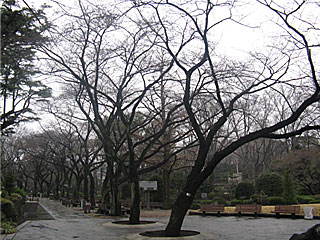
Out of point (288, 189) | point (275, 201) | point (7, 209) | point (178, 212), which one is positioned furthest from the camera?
point (275, 201)

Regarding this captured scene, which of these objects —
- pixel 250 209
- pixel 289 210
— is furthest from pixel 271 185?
pixel 289 210

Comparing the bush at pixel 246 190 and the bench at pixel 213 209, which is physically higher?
the bush at pixel 246 190

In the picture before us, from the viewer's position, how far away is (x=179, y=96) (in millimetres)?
21578

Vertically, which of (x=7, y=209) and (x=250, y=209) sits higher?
(x=7, y=209)

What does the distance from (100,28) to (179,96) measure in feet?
20.7

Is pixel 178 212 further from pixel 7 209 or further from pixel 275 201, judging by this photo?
pixel 275 201

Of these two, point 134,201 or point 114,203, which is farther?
point 114,203

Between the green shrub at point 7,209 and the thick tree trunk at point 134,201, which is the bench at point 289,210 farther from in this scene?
the green shrub at point 7,209

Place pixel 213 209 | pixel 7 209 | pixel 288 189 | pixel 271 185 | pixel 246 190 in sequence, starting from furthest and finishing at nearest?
pixel 246 190
pixel 271 185
pixel 288 189
pixel 213 209
pixel 7 209

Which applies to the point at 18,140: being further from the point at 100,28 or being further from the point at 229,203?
the point at 100,28

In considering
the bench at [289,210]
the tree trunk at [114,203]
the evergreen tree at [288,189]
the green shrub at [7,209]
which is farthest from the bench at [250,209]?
the green shrub at [7,209]

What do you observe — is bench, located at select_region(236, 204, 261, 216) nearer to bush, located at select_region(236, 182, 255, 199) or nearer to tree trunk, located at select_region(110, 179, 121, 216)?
tree trunk, located at select_region(110, 179, 121, 216)

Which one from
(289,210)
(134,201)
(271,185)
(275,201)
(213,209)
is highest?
(271,185)

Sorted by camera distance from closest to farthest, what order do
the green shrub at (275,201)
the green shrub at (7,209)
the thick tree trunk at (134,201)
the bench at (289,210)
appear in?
the green shrub at (7,209) → the thick tree trunk at (134,201) → the bench at (289,210) → the green shrub at (275,201)
